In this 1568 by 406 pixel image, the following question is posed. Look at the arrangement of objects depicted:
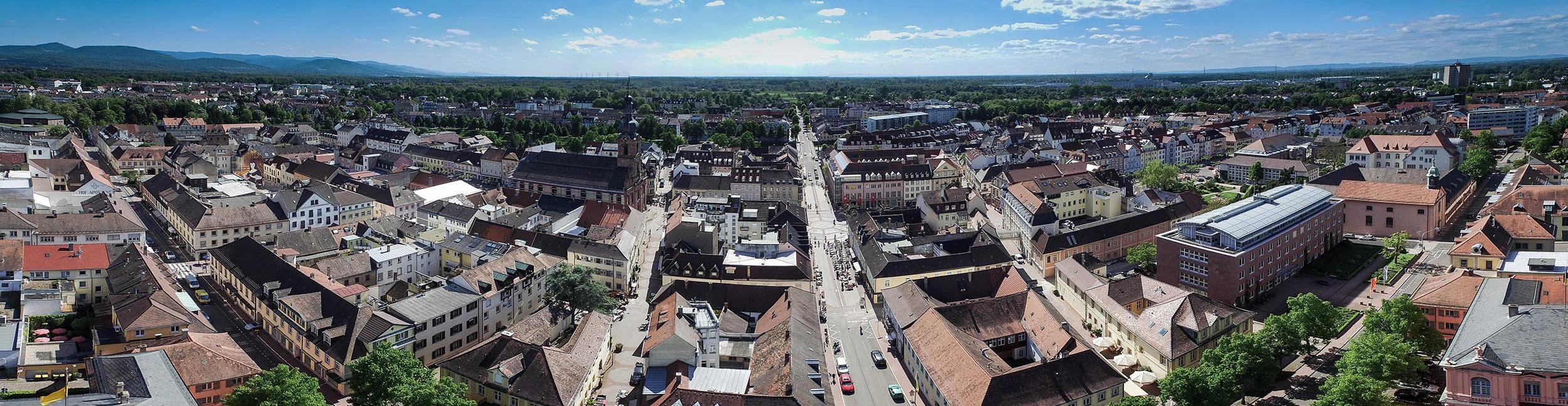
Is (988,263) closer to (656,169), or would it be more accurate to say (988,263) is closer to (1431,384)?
(1431,384)

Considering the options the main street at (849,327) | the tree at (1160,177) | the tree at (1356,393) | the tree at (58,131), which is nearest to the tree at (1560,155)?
the tree at (1160,177)

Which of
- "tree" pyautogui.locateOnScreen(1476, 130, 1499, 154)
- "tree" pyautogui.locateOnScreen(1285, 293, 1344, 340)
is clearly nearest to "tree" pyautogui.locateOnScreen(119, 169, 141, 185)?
"tree" pyautogui.locateOnScreen(1285, 293, 1344, 340)

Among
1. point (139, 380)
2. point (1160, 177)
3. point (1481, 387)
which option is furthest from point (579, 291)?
point (1160, 177)

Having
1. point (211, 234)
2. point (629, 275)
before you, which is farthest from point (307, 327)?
point (211, 234)

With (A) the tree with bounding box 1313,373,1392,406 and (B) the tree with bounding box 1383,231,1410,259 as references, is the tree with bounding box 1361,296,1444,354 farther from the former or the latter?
(B) the tree with bounding box 1383,231,1410,259

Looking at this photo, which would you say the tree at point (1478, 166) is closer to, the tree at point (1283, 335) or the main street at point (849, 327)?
the tree at point (1283, 335)
